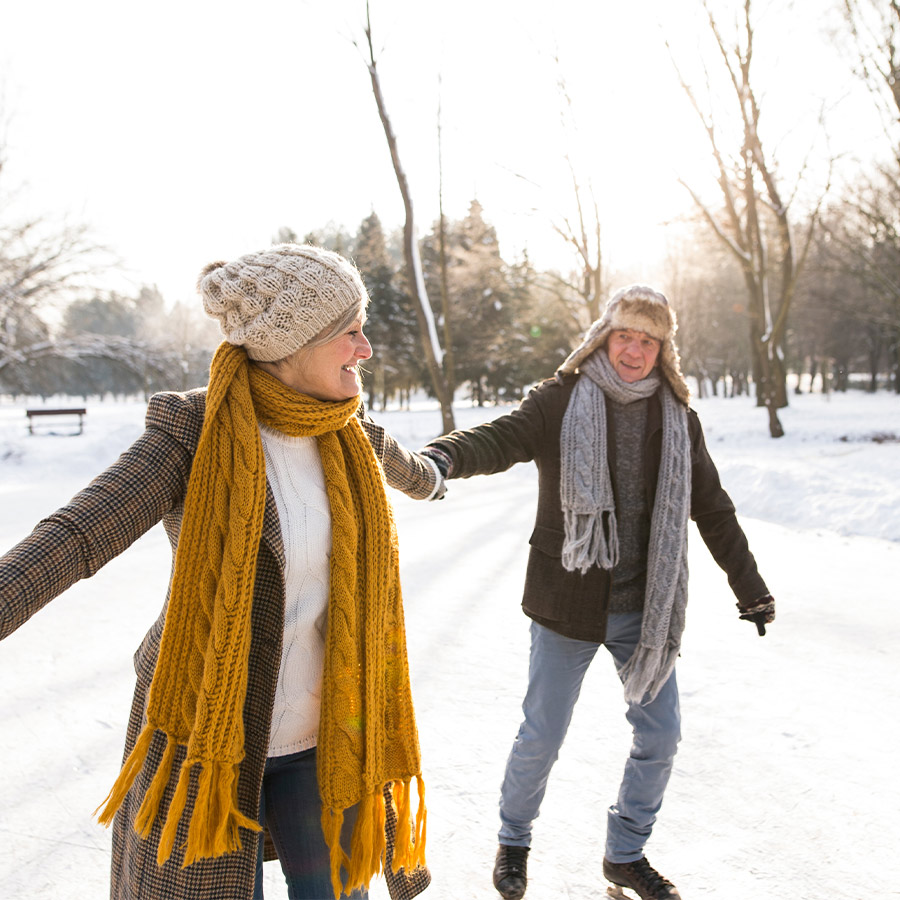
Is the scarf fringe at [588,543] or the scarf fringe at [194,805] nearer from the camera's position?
the scarf fringe at [194,805]

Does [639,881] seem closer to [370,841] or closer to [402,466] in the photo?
[370,841]

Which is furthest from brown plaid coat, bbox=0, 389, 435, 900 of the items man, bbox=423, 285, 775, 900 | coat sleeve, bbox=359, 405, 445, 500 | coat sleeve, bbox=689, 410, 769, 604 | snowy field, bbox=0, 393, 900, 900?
coat sleeve, bbox=689, 410, 769, 604

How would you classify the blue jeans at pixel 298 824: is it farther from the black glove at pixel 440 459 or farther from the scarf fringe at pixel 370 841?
the black glove at pixel 440 459

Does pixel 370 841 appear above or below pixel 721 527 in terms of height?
below

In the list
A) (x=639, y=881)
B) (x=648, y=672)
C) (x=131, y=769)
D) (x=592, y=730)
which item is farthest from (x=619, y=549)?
(x=131, y=769)

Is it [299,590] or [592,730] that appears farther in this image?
[592,730]

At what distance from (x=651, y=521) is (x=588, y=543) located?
0.77 ft

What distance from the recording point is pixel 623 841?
2.30 meters

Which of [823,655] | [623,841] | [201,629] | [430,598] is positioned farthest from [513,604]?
[201,629]

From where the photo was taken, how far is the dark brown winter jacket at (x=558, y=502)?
7.38 ft

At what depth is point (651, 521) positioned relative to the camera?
2.31 metres

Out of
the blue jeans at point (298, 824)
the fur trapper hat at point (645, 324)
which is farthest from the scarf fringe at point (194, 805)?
the fur trapper hat at point (645, 324)

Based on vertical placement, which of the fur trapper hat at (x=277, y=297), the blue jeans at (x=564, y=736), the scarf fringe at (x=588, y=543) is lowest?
the blue jeans at (x=564, y=736)

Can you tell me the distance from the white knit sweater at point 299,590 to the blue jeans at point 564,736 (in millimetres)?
870
